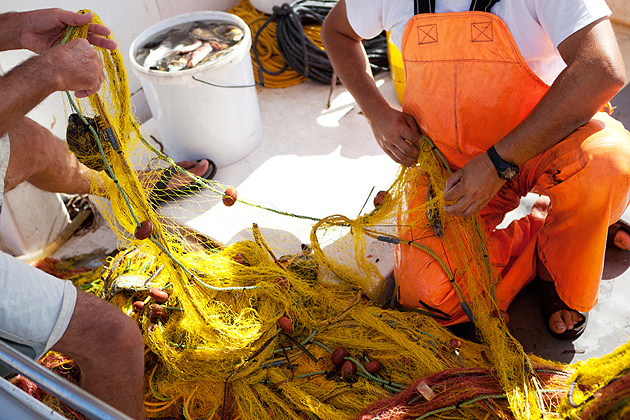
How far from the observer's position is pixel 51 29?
2.26 metres

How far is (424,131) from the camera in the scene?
2.51 meters

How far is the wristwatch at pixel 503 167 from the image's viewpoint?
6.73 feet

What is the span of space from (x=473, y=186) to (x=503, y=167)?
141 mm

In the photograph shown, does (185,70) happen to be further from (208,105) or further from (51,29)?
(51,29)

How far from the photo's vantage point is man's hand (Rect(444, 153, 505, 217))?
2090 mm

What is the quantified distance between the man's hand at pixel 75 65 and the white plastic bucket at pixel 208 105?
1381 millimetres

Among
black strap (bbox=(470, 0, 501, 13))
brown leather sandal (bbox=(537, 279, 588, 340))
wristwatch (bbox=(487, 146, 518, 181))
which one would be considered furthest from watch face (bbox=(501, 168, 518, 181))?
brown leather sandal (bbox=(537, 279, 588, 340))

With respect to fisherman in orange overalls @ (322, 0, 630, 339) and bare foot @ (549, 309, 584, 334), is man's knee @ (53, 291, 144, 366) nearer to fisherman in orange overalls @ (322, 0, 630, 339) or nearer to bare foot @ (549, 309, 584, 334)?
fisherman in orange overalls @ (322, 0, 630, 339)

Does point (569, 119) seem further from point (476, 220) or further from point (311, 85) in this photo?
point (311, 85)

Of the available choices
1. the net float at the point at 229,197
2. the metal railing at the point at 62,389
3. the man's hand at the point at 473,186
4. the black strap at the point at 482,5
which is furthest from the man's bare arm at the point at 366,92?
the metal railing at the point at 62,389

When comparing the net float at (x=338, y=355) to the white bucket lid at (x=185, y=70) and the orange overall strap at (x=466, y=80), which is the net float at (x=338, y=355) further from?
the white bucket lid at (x=185, y=70)

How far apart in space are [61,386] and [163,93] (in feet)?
8.79

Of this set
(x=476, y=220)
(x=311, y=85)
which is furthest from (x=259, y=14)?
(x=476, y=220)

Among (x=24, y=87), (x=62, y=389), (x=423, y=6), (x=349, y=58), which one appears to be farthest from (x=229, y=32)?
(x=62, y=389)
